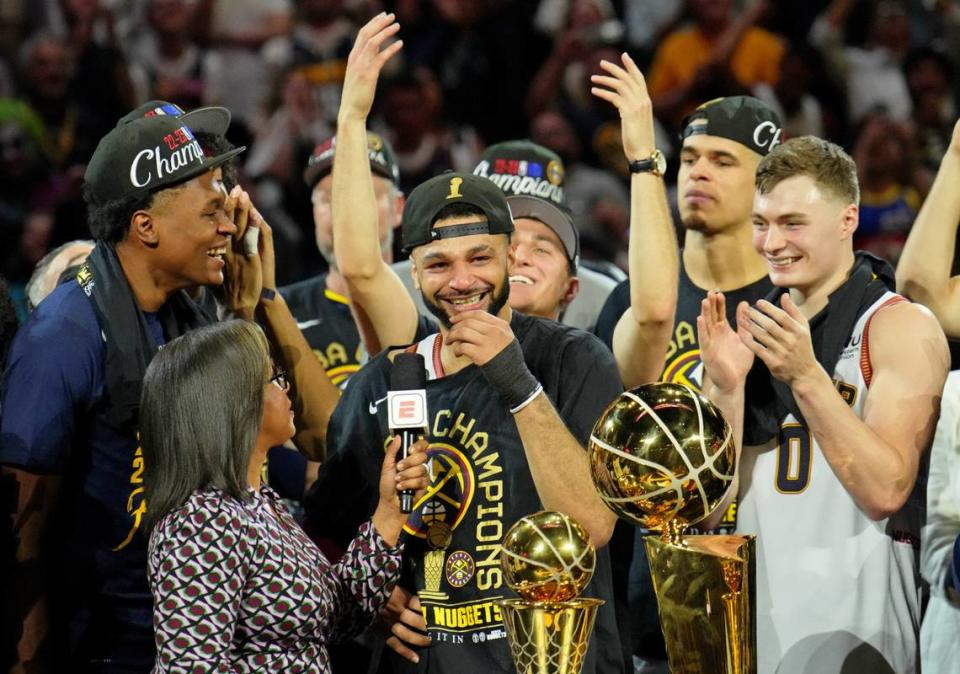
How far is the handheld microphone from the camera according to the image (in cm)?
225

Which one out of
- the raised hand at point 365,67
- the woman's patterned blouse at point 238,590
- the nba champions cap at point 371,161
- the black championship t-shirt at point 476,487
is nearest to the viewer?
the woman's patterned blouse at point 238,590

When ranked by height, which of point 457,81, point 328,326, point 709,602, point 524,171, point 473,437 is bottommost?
point 709,602

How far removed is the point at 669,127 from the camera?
638 centimetres

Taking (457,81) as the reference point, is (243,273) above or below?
below

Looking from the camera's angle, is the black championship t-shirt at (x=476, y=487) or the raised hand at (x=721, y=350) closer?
the black championship t-shirt at (x=476, y=487)

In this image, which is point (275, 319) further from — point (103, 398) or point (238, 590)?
point (238, 590)

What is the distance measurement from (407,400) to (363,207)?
34.9 inches

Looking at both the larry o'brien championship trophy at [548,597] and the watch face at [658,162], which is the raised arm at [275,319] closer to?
the watch face at [658,162]

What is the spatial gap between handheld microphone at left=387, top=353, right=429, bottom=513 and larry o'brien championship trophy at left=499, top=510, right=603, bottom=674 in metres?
0.56

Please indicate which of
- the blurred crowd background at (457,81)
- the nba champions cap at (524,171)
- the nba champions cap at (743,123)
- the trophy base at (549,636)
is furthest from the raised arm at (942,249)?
the blurred crowd background at (457,81)

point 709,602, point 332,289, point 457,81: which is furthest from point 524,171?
point 457,81

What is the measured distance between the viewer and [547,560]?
5.50 ft

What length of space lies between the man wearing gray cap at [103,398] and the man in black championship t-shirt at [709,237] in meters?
1.22

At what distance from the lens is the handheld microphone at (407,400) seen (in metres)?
2.25
